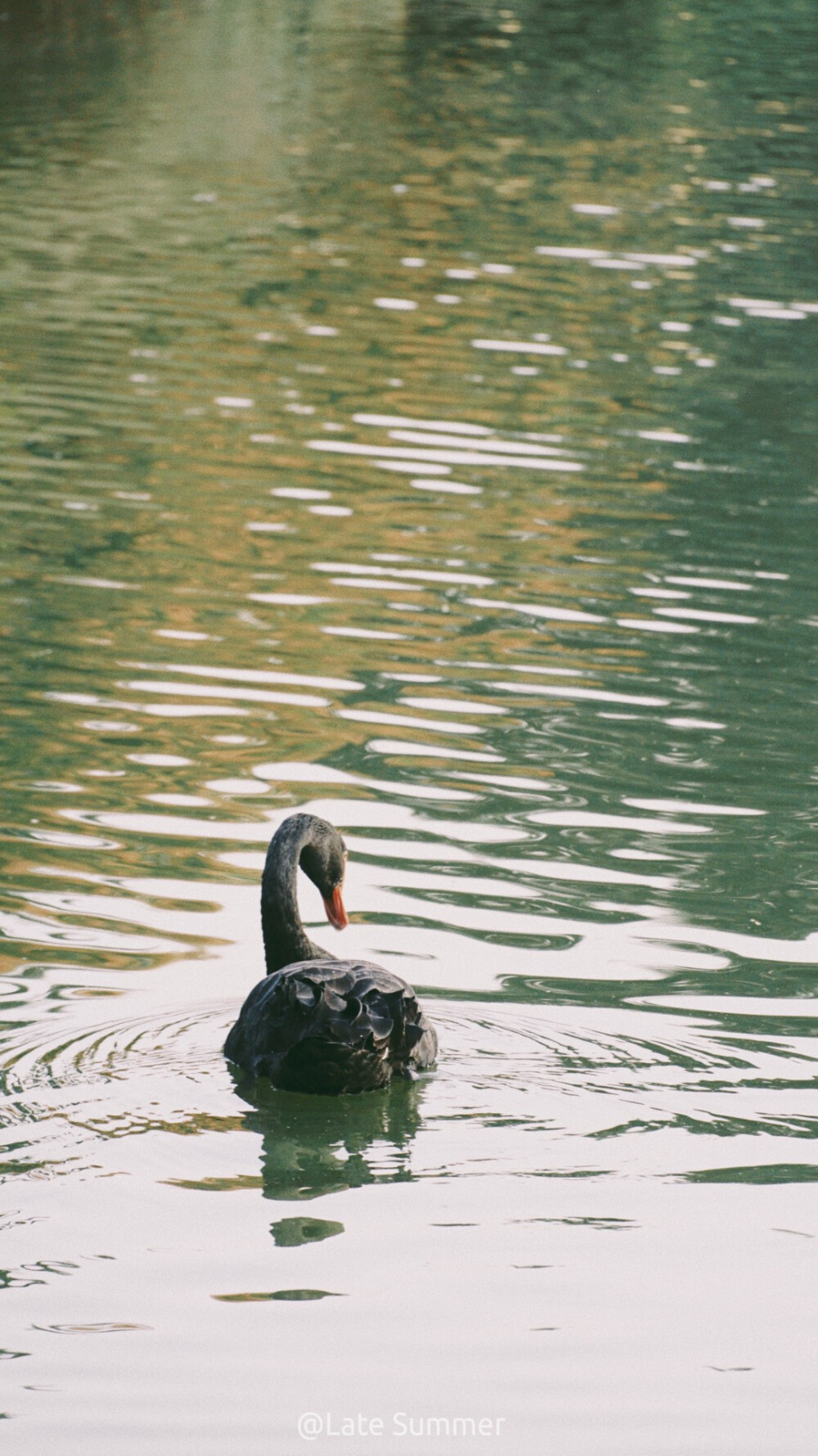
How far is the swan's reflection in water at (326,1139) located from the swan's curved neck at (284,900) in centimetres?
56

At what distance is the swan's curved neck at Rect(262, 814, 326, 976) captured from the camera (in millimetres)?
7145

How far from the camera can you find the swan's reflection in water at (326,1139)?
6.11 metres

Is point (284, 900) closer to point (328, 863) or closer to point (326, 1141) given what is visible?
point (328, 863)

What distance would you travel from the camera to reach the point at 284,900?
713 cm

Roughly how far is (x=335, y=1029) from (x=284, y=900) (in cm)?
87

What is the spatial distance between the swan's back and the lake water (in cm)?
13

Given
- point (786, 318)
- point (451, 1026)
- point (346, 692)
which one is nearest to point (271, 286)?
point (786, 318)

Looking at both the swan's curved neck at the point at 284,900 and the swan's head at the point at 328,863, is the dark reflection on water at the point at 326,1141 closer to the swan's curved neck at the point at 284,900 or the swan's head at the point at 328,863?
the swan's curved neck at the point at 284,900

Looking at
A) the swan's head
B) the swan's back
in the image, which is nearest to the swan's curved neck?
the swan's head

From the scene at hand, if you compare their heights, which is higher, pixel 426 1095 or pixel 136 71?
pixel 136 71

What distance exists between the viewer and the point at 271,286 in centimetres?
2050

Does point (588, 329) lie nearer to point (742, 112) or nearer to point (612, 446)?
point (612, 446)

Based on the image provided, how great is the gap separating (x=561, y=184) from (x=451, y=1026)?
2170 centimetres

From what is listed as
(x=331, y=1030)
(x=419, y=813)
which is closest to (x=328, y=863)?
(x=331, y=1030)
